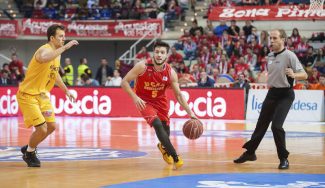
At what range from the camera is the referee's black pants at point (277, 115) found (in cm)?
1295

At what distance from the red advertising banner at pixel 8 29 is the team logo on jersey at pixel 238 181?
91.5ft

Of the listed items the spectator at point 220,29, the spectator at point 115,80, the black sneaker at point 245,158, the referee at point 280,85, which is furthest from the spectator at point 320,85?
the referee at point 280,85

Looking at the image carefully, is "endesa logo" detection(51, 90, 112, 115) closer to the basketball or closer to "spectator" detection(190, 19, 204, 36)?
"spectator" detection(190, 19, 204, 36)

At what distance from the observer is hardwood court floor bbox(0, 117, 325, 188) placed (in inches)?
458

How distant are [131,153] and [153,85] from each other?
8.30 ft

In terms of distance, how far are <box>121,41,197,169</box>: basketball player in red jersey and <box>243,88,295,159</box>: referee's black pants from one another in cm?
120

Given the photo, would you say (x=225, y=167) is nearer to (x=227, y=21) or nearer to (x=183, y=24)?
(x=227, y=21)

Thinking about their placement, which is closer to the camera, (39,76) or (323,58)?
(39,76)

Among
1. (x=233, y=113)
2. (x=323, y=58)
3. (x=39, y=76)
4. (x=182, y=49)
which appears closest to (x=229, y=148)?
(x=39, y=76)

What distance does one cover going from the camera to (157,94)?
43.3 ft

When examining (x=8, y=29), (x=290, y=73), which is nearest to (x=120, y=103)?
(x=8, y=29)

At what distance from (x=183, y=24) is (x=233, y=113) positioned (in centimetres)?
1082

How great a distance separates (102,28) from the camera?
37656 mm

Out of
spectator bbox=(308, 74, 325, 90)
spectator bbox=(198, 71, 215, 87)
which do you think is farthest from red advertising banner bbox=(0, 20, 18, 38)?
spectator bbox=(308, 74, 325, 90)
